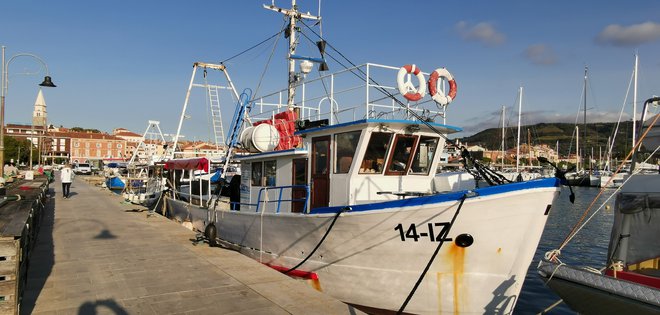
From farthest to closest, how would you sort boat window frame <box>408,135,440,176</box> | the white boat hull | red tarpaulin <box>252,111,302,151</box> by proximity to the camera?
red tarpaulin <box>252,111,302,151</box> → boat window frame <box>408,135,440,176</box> → the white boat hull

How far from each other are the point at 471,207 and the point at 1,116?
54.7ft

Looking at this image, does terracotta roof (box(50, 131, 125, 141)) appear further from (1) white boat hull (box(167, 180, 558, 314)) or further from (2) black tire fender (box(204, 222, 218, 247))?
(1) white boat hull (box(167, 180, 558, 314))

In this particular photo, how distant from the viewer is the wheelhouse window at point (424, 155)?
8.91m

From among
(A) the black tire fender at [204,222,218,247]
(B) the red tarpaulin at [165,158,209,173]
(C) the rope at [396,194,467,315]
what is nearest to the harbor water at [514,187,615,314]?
(C) the rope at [396,194,467,315]

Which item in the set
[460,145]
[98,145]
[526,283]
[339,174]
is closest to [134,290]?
[339,174]

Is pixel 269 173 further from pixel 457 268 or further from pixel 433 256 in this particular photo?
pixel 457 268

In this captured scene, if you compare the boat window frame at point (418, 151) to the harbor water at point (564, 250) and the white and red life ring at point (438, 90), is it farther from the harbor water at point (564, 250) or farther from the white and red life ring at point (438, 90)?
the harbor water at point (564, 250)

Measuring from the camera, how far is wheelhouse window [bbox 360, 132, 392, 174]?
8.37 meters

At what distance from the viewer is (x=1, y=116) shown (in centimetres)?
1591

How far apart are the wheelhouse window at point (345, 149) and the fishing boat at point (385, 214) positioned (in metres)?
0.02

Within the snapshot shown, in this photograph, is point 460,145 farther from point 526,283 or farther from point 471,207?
point 526,283

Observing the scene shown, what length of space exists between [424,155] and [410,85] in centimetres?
148

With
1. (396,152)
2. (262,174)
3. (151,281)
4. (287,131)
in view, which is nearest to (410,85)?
(396,152)

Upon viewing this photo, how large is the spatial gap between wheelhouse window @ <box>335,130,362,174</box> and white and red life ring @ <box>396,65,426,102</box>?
113 centimetres
